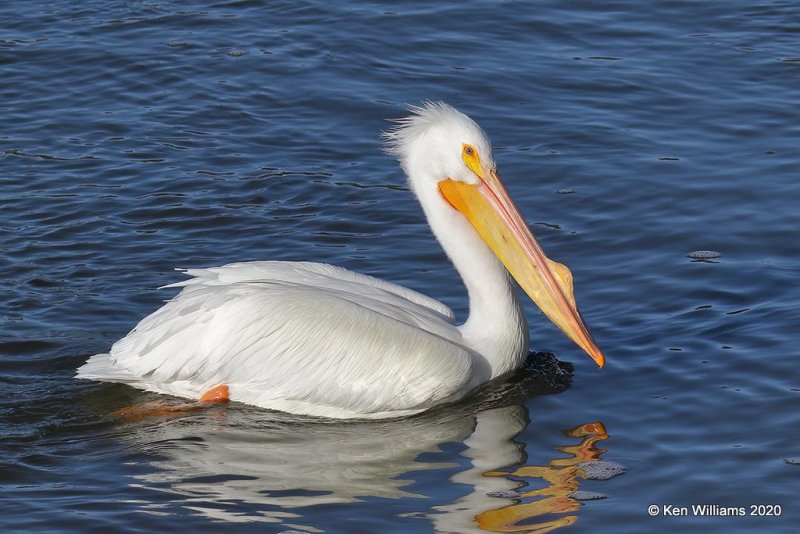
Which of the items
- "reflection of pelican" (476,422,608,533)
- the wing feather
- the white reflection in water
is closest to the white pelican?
the wing feather

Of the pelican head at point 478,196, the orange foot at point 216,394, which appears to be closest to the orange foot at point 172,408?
the orange foot at point 216,394

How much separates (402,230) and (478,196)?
5.21 ft

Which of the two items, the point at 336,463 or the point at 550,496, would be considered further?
the point at 336,463

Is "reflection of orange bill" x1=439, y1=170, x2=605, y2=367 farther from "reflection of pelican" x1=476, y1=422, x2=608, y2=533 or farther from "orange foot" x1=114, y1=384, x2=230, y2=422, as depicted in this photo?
"orange foot" x1=114, y1=384, x2=230, y2=422

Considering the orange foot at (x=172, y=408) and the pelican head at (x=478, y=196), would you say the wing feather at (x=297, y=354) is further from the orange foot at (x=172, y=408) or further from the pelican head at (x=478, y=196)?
the pelican head at (x=478, y=196)

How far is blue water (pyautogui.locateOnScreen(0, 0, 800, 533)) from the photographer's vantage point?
5145 millimetres

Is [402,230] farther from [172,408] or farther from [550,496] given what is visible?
[550,496]

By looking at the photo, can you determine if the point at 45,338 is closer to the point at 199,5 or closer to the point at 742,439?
the point at 742,439

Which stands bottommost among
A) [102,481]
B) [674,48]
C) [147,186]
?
[102,481]

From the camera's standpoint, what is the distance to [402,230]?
770 cm

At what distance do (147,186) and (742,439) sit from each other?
13.4 ft

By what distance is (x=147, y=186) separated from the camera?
8.15 m

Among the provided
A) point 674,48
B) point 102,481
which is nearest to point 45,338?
point 102,481

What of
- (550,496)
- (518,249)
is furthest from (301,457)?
(518,249)
